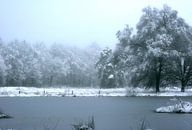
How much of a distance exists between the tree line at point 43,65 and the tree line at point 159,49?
42228mm

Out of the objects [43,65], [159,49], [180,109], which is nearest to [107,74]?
Answer: [43,65]

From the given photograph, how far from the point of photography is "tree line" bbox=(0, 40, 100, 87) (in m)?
105

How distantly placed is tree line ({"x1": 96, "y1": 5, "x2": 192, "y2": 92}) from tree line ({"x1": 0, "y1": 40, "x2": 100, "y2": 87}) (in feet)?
139

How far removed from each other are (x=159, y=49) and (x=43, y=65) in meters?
65.6

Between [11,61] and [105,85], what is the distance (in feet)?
81.3

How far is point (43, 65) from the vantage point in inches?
4673

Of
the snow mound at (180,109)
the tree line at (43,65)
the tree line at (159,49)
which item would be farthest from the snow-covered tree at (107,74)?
the snow mound at (180,109)

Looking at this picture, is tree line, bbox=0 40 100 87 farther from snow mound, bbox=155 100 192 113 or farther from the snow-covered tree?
snow mound, bbox=155 100 192 113

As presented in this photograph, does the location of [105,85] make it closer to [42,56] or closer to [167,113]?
[42,56]

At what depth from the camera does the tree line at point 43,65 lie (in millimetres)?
105250

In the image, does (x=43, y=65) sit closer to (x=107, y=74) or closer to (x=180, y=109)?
(x=107, y=74)

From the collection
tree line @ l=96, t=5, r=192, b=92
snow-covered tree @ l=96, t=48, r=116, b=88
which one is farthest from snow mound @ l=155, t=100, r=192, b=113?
snow-covered tree @ l=96, t=48, r=116, b=88

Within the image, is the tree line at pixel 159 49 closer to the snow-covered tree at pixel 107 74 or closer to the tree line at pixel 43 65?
the snow-covered tree at pixel 107 74

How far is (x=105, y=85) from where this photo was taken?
95.0 meters
